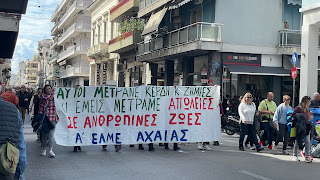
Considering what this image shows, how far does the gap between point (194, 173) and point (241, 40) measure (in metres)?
16.6

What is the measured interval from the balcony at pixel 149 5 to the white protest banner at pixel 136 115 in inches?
587

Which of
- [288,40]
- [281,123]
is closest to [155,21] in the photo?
[288,40]

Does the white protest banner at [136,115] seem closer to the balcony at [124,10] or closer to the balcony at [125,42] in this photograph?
the balcony at [125,42]

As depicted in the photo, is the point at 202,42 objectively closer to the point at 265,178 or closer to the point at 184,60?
the point at 184,60

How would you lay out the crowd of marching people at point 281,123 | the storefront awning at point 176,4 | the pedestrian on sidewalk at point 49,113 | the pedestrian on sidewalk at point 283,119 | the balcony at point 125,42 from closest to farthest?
the crowd of marching people at point 281,123 < the pedestrian on sidewalk at point 49,113 < the pedestrian on sidewalk at point 283,119 < the storefront awning at point 176,4 < the balcony at point 125,42

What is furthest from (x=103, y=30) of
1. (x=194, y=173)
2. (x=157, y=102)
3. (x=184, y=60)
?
(x=194, y=173)

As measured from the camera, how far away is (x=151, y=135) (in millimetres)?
11406

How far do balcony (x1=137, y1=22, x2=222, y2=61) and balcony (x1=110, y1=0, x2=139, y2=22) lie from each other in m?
6.38

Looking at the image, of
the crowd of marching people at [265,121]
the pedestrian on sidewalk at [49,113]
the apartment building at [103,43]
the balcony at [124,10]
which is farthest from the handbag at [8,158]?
the apartment building at [103,43]

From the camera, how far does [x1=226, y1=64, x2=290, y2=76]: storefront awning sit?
881 inches

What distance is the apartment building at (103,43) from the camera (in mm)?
41875

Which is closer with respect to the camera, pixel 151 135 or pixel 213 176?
pixel 213 176

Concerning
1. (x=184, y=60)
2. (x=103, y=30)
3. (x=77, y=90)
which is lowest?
(x=77, y=90)

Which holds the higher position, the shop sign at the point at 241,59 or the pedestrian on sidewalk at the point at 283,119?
the shop sign at the point at 241,59
